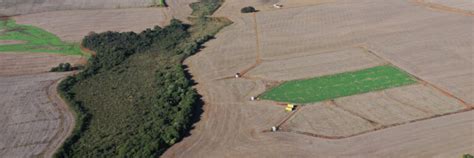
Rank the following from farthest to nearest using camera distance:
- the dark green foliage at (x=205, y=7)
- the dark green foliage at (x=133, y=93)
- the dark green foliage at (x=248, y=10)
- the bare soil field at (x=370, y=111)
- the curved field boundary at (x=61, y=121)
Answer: the dark green foliage at (x=205, y=7) < the dark green foliage at (x=248, y=10) < the bare soil field at (x=370, y=111) < the curved field boundary at (x=61, y=121) < the dark green foliage at (x=133, y=93)

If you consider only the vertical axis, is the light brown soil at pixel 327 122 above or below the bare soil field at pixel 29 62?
below

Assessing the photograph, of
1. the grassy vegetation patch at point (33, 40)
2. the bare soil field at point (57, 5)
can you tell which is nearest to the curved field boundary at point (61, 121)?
the grassy vegetation patch at point (33, 40)

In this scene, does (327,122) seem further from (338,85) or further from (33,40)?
(33,40)

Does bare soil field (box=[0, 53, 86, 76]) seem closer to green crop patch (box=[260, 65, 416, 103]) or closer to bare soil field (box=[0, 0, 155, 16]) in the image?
bare soil field (box=[0, 0, 155, 16])

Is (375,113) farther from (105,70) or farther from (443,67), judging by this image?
(105,70)

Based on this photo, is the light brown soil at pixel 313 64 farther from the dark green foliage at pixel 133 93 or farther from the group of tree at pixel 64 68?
the group of tree at pixel 64 68

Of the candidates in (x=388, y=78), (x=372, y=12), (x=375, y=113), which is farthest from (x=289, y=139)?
(x=372, y=12)
